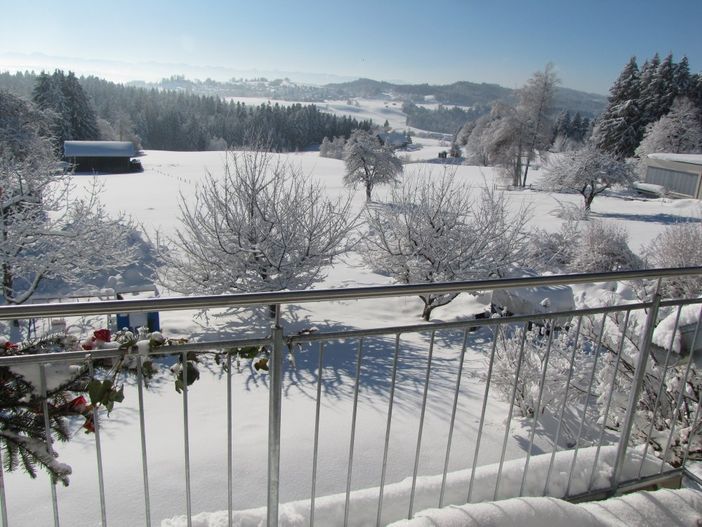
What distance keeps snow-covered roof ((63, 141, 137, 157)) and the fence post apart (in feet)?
153

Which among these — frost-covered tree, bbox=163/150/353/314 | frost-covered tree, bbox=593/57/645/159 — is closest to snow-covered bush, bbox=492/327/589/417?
frost-covered tree, bbox=163/150/353/314

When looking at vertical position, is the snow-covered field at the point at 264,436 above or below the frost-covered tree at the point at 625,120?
below

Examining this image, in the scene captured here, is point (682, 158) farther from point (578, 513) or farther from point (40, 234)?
point (578, 513)

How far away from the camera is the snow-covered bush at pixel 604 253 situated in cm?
1734

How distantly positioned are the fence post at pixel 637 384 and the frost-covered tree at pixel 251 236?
8.76m

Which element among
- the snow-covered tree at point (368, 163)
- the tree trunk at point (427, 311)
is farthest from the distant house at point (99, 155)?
the tree trunk at point (427, 311)

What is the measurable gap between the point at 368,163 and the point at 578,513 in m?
33.2

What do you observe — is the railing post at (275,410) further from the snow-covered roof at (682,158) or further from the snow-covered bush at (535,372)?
the snow-covered roof at (682,158)

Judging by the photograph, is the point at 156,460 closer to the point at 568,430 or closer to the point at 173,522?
A: the point at 173,522

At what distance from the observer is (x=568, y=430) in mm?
6188

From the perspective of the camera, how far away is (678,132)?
39.9 metres

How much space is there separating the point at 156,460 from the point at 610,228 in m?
18.4

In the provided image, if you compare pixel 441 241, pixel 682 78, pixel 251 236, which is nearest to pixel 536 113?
pixel 682 78

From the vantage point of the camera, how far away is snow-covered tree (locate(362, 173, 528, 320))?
13055mm
